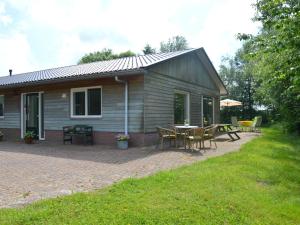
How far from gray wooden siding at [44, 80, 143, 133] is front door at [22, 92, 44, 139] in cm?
119

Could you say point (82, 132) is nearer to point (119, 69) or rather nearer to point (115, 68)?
point (115, 68)

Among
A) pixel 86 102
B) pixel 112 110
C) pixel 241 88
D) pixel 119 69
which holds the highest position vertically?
pixel 241 88

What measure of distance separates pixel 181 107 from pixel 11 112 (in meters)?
8.18

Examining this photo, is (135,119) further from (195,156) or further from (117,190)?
(117,190)

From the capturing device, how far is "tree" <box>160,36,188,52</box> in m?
46.6

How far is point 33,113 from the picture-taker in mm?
13797

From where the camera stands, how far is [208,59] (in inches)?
637

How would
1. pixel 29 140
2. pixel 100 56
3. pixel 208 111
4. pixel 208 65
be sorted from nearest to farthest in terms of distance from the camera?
pixel 29 140, pixel 208 65, pixel 208 111, pixel 100 56

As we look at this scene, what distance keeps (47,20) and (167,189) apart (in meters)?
11.2

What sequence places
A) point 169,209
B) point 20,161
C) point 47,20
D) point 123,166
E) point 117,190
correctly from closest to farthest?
point 169,209 < point 117,190 < point 123,166 < point 20,161 < point 47,20

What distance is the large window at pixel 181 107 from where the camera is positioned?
1314 cm

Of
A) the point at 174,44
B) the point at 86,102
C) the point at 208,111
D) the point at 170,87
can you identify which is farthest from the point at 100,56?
the point at 86,102

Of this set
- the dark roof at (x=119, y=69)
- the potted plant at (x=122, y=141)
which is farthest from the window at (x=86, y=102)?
the potted plant at (x=122, y=141)

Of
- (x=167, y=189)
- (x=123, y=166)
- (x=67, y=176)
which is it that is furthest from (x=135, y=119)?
(x=167, y=189)
